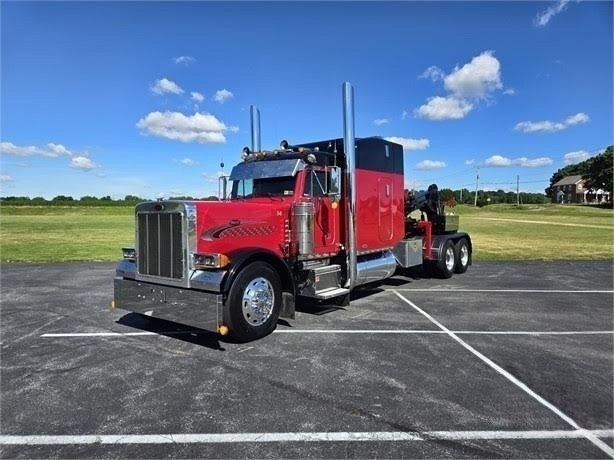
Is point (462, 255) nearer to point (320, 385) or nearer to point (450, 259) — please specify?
point (450, 259)

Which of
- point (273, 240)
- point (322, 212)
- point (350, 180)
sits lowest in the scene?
point (273, 240)

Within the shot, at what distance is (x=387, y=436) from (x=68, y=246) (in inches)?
815

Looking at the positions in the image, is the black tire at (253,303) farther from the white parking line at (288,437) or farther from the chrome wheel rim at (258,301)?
the white parking line at (288,437)

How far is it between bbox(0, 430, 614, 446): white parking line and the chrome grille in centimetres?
264

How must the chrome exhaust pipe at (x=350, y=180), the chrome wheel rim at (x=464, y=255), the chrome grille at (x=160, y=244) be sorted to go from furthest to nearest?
the chrome wheel rim at (x=464, y=255) < the chrome exhaust pipe at (x=350, y=180) < the chrome grille at (x=160, y=244)

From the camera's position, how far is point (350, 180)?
26.0 ft

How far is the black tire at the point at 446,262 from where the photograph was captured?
11805 millimetres

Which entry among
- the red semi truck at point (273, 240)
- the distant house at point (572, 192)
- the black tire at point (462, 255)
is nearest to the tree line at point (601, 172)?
the distant house at point (572, 192)

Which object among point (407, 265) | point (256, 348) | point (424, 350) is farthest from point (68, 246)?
point (424, 350)

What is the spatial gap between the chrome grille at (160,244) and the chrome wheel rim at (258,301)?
3.10 feet

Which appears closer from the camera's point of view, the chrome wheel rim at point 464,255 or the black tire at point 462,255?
the black tire at point 462,255

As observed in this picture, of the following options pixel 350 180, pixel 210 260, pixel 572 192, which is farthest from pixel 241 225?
pixel 572 192

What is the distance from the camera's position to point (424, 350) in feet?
19.0

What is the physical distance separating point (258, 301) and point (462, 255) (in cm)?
860
